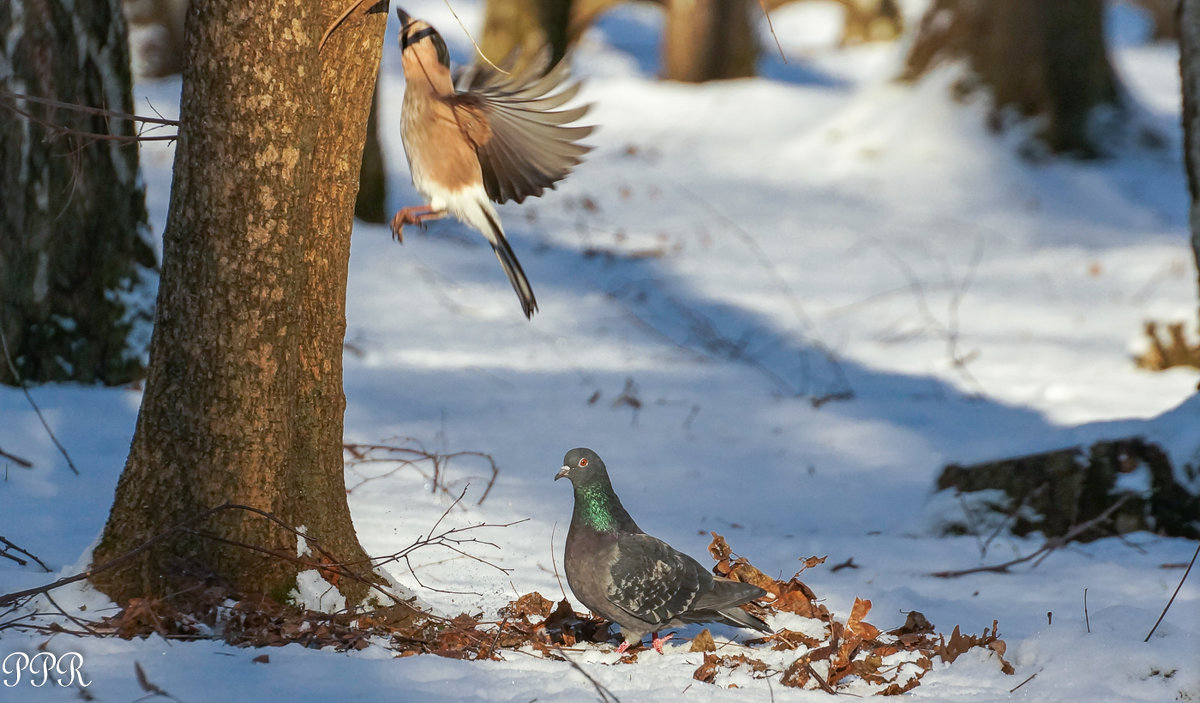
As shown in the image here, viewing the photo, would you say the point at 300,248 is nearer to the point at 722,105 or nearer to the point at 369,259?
the point at 369,259

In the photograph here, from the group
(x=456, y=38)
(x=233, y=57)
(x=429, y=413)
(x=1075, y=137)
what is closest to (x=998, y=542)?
(x=429, y=413)

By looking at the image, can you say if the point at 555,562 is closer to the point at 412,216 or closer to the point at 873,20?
the point at 412,216

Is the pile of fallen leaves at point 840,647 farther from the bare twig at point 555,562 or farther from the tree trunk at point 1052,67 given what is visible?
the tree trunk at point 1052,67

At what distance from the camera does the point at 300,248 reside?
8.52 feet

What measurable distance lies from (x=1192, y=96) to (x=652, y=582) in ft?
10.8

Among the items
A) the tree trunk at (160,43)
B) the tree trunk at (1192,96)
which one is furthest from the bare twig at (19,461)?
the tree trunk at (160,43)

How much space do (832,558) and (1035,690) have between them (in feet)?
3.98

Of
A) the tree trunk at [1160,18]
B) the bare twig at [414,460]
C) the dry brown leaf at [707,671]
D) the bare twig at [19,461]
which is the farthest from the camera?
the tree trunk at [1160,18]

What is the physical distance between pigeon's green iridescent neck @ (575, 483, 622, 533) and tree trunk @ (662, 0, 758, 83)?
1221 cm

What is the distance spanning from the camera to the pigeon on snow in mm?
2725

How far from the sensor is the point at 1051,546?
12.9ft

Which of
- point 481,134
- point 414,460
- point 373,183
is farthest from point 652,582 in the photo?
point 373,183

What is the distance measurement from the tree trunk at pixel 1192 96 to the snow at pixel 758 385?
2.78 feet

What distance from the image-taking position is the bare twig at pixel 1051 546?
12.3 feet
